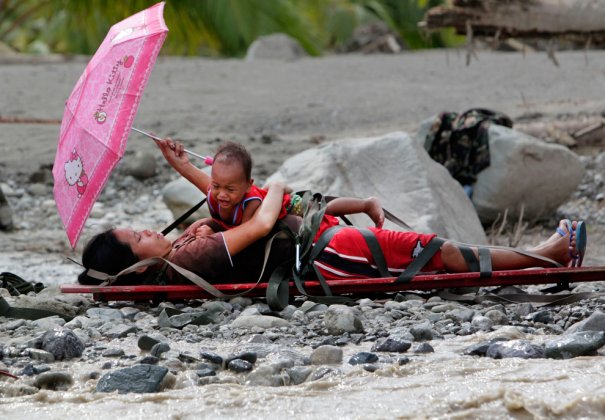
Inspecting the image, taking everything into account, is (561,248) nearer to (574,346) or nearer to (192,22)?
(574,346)

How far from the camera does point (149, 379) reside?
13.4 feet

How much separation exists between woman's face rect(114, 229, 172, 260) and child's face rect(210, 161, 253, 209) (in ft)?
1.33

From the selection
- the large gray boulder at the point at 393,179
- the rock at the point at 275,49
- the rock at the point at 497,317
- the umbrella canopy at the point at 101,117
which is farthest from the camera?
the rock at the point at 275,49

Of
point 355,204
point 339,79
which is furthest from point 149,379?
point 339,79

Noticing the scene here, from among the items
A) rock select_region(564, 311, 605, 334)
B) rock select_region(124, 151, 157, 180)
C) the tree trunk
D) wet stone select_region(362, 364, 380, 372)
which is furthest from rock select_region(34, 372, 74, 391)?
rock select_region(124, 151, 157, 180)

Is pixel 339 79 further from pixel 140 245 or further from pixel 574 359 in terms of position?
pixel 574 359

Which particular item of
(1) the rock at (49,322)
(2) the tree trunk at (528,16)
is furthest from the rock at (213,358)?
(2) the tree trunk at (528,16)

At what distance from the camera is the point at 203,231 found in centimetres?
582

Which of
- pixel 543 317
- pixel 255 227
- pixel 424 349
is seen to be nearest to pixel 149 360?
pixel 424 349

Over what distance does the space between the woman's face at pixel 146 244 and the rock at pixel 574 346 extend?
2.18 metres

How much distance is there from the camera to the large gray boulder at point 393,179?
24.0 ft

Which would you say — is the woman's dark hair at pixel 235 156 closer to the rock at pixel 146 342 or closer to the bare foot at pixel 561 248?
the rock at pixel 146 342

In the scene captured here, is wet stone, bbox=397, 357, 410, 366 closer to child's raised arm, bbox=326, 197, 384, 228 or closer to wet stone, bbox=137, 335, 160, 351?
wet stone, bbox=137, 335, 160, 351

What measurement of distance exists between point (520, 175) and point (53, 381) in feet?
18.5
